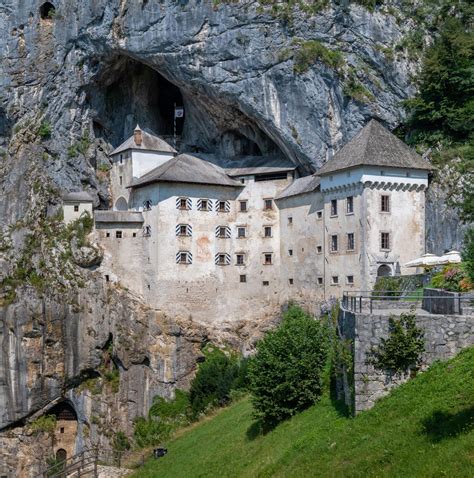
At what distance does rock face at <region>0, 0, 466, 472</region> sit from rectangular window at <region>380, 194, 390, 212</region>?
7.11 meters

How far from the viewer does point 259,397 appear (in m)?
29.2

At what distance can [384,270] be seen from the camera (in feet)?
160

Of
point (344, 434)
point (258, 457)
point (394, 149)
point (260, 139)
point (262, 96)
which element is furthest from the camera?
point (260, 139)

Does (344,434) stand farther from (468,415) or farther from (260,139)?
(260,139)

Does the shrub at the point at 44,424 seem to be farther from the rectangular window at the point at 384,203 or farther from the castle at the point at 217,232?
the rectangular window at the point at 384,203

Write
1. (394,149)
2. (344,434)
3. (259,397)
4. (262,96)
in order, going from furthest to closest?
(262,96), (394,149), (259,397), (344,434)

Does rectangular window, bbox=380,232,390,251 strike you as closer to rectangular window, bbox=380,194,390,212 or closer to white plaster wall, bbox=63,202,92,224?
rectangular window, bbox=380,194,390,212

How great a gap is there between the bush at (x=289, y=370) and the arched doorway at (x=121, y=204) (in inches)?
1242

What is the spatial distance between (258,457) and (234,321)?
3223 centimetres

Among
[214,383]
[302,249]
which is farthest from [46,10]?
[214,383]

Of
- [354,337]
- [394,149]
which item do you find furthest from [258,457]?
[394,149]

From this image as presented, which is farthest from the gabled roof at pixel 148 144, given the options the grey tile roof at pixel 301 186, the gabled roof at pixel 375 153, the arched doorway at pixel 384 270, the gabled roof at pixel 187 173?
the arched doorway at pixel 384 270

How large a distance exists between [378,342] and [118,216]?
38.0m

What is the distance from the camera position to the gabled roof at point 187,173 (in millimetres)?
56750
